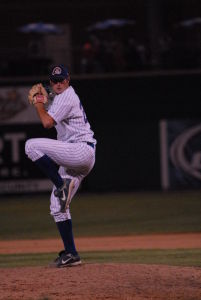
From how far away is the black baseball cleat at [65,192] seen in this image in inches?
271

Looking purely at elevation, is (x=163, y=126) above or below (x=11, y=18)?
below

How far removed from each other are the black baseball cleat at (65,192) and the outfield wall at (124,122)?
957 cm

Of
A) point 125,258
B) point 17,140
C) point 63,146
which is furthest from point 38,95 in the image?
point 17,140

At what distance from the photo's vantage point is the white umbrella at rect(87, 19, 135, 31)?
18547 mm

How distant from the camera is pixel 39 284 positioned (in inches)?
250

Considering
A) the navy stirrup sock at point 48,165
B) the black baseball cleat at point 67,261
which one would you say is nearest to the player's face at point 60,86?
the navy stirrup sock at point 48,165

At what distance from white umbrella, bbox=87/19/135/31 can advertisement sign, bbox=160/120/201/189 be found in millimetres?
3229

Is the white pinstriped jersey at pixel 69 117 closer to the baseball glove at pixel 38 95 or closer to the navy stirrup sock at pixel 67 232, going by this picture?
the baseball glove at pixel 38 95

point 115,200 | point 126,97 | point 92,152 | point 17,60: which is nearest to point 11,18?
point 17,60

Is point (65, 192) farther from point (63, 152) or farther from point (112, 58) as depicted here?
point (112, 58)

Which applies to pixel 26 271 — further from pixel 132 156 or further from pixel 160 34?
pixel 160 34

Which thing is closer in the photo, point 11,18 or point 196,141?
point 196,141

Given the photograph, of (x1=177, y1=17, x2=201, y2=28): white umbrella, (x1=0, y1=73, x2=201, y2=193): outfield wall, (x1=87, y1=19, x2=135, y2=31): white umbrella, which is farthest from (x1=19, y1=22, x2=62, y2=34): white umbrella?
(x1=177, y1=17, x2=201, y2=28): white umbrella

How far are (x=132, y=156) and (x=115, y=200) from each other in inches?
47.1
